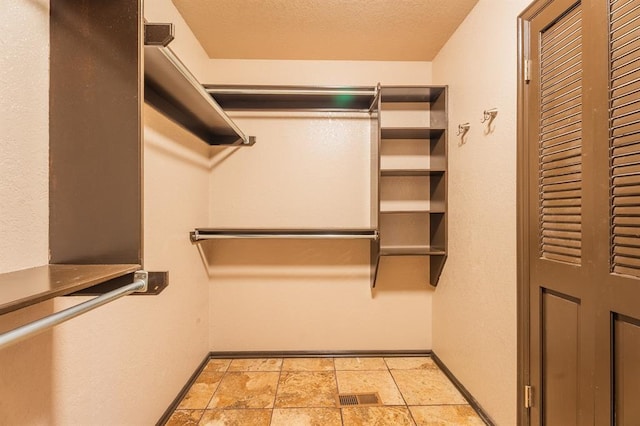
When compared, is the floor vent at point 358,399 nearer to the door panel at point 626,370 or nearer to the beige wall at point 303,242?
the beige wall at point 303,242

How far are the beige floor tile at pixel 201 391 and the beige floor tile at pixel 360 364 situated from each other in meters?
0.92

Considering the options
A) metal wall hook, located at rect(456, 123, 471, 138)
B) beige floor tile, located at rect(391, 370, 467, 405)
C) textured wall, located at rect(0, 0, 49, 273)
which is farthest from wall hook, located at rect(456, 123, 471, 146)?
textured wall, located at rect(0, 0, 49, 273)

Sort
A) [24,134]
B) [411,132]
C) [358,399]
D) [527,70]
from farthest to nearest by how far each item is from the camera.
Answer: [411,132] < [358,399] < [527,70] < [24,134]

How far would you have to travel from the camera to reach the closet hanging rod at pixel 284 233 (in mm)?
2186

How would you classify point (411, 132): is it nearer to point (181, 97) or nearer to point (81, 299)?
point (181, 97)

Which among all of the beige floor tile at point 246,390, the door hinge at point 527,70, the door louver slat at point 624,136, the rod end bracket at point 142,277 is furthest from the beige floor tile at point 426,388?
the door hinge at point 527,70

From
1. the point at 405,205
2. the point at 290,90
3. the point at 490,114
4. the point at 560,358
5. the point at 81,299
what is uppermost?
the point at 290,90

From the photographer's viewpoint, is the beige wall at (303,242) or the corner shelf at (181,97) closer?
the corner shelf at (181,97)

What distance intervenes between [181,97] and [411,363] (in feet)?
8.33

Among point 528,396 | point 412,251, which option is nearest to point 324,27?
point 412,251

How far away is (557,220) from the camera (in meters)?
1.32

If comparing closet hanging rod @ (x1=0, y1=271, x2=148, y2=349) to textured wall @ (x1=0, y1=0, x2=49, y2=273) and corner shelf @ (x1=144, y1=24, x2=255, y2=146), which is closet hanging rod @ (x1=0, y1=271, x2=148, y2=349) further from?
corner shelf @ (x1=144, y1=24, x2=255, y2=146)

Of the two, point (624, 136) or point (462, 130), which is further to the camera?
point (462, 130)

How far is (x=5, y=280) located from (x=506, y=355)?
2056mm
